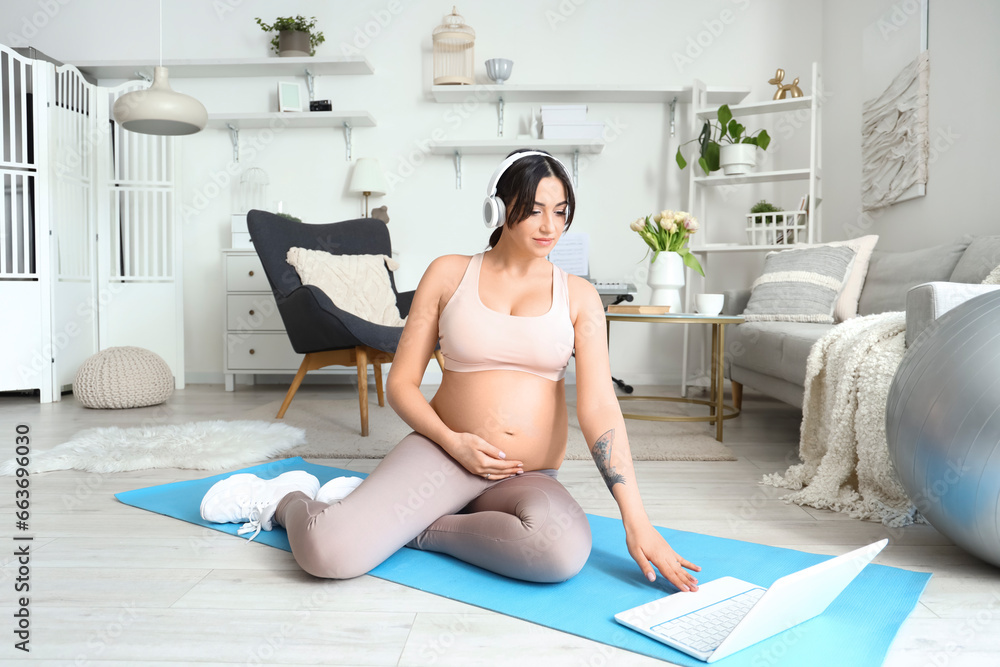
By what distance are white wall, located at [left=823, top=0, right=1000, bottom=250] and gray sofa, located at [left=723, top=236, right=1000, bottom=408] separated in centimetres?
21

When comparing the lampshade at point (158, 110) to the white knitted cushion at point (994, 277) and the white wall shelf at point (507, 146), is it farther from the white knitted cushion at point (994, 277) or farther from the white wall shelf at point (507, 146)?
the white knitted cushion at point (994, 277)

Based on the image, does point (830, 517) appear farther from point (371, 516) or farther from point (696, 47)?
point (696, 47)

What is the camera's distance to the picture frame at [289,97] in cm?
408

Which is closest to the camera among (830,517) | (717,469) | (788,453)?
(830,517)

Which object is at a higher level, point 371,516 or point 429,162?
point 429,162

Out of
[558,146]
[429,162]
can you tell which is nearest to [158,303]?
[429,162]

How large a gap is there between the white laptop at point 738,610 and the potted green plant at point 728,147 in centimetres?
296

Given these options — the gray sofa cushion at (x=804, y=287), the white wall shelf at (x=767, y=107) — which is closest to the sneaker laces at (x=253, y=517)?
the gray sofa cushion at (x=804, y=287)

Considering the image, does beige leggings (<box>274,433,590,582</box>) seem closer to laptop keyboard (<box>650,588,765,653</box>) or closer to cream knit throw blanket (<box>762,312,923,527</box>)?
laptop keyboard (<box>650,588,765,653</box>)

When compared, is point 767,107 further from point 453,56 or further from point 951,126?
point 453,56

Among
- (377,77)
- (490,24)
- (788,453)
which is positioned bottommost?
(788,453)

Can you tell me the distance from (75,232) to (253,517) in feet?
9.62

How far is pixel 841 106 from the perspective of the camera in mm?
3799

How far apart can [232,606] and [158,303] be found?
10.6ft
